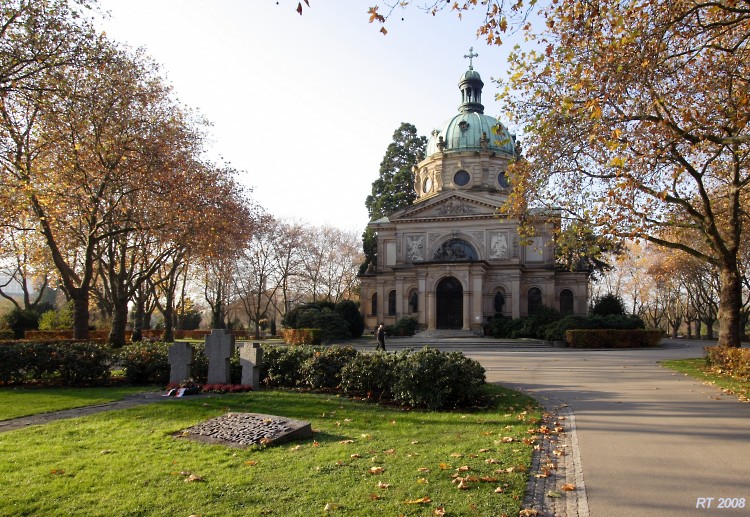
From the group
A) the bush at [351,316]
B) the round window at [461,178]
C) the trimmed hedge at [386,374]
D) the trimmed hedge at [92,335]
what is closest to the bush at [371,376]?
the trimmed hedge at [386,374]

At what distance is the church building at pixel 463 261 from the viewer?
49062mm

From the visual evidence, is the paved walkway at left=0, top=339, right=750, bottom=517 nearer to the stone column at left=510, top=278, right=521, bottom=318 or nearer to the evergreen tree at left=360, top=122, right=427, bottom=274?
the stone column at left=510, top=278, right=521, bottom=318

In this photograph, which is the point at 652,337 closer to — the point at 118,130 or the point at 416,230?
the point at 416,230

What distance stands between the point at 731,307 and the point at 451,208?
3175 cm

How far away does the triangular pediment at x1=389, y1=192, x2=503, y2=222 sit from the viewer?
50906 mm

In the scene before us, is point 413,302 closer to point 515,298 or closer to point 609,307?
point 515,298

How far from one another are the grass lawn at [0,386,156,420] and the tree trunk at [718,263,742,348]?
19.9 m

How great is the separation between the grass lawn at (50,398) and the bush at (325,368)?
4136mm

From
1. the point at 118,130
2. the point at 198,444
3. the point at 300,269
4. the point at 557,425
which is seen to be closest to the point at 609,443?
the point at 557,425

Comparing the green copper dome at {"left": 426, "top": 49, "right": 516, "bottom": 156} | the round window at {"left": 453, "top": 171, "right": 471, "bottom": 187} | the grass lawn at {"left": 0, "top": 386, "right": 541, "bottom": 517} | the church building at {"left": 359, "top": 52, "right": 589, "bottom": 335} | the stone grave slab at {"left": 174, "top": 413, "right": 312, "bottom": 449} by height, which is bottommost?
the grass lawn at {"left": 0, "top": 386, "right": 541, "bottom": 517}

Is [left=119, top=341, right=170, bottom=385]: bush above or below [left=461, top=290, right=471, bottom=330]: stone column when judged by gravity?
below

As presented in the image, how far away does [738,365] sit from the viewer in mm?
17156

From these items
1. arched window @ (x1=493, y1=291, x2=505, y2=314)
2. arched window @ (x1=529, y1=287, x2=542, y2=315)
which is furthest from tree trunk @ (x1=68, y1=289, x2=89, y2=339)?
arched window @ (x1=529, y1=287, x2=542, y2=315)

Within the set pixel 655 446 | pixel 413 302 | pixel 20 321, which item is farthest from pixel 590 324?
pixel 20 321
